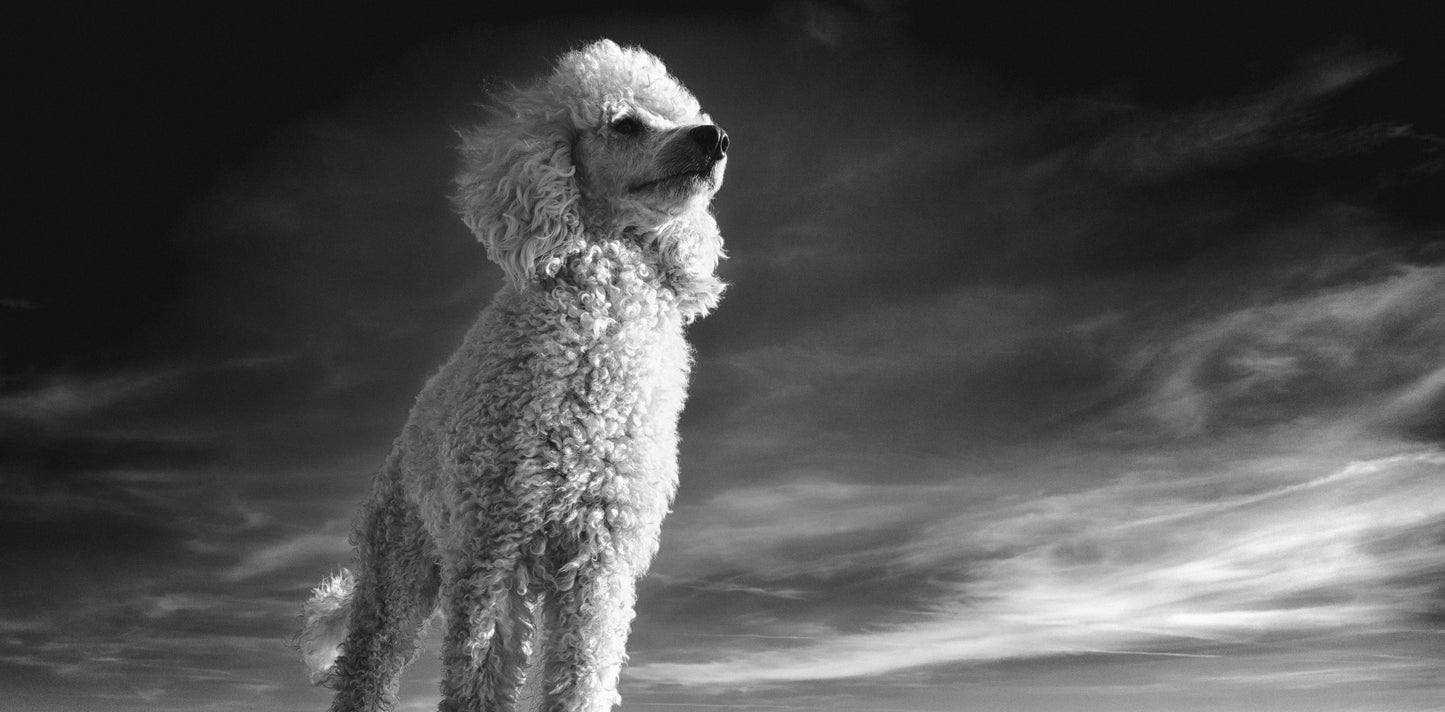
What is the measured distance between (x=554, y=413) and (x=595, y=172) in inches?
51.4

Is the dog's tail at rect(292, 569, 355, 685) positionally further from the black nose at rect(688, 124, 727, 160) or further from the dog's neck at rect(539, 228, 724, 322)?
the black nose at rect(688, 124, 727, 160)

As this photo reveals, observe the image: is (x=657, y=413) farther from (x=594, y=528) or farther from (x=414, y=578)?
(x=414, y=578)

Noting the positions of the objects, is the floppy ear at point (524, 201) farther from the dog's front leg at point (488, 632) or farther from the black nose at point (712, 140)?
the dog's front leg at point (488, 632)

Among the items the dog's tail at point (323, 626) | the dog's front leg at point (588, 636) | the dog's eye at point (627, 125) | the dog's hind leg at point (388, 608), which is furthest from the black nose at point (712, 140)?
the dog's tail at point (323, 626)

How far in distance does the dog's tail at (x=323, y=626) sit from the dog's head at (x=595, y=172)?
2.48 m

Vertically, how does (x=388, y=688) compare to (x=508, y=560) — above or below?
below

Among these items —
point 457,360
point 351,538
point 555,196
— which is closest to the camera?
point 555,196

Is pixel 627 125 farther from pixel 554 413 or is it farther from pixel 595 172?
pixel 554 413

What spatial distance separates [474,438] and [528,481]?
1.26 feet

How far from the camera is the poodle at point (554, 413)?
4887 millimetres

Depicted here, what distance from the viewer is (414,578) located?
18.9ft

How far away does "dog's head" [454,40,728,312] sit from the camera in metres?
5.21

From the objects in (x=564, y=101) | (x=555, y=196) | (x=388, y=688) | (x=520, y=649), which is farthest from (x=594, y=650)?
(x=564, y=101)

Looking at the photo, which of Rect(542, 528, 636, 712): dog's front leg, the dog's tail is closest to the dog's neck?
Rect(542, 528, 636, 712): dog's front leg
